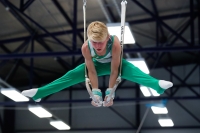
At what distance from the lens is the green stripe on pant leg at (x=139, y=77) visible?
5.29m

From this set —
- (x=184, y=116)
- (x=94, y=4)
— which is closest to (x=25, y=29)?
(x=94, y=4)

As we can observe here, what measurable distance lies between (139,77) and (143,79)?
0.24 ft

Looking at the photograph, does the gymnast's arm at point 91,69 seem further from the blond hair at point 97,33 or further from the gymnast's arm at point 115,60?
the blond hair at point 97,33

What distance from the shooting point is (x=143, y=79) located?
539 cm

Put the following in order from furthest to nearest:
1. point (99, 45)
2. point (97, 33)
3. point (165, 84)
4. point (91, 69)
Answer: point (91, 69)
point (165, 84)
point (99, 45)
point (97, 33)

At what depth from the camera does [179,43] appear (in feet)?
47.4

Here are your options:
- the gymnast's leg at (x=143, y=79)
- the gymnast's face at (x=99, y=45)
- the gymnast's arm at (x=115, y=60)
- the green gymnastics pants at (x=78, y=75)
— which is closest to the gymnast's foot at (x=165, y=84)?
the gymnast's leg at (x=143, y=79)

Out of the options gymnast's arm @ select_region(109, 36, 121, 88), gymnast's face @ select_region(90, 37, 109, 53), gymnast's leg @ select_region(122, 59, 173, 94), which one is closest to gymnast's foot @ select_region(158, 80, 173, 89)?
gymnast's leg @ select_region(122, 59, 173, 94)

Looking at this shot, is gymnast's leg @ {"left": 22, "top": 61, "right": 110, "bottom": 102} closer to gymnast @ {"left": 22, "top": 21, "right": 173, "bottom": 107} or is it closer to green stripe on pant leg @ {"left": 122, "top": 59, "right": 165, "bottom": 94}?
gymnast @ {"left": 22, "top": 21, "right": 173, "bottom": 107}

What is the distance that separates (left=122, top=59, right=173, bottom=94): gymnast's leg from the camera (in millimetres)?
5195

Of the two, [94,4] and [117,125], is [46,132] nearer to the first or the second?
[117,125]

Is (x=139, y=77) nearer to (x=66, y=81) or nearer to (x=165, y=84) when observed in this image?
(x=165, y=84)

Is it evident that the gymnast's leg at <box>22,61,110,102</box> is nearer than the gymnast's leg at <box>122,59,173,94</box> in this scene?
No

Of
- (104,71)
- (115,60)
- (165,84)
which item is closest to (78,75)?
(104,71)
